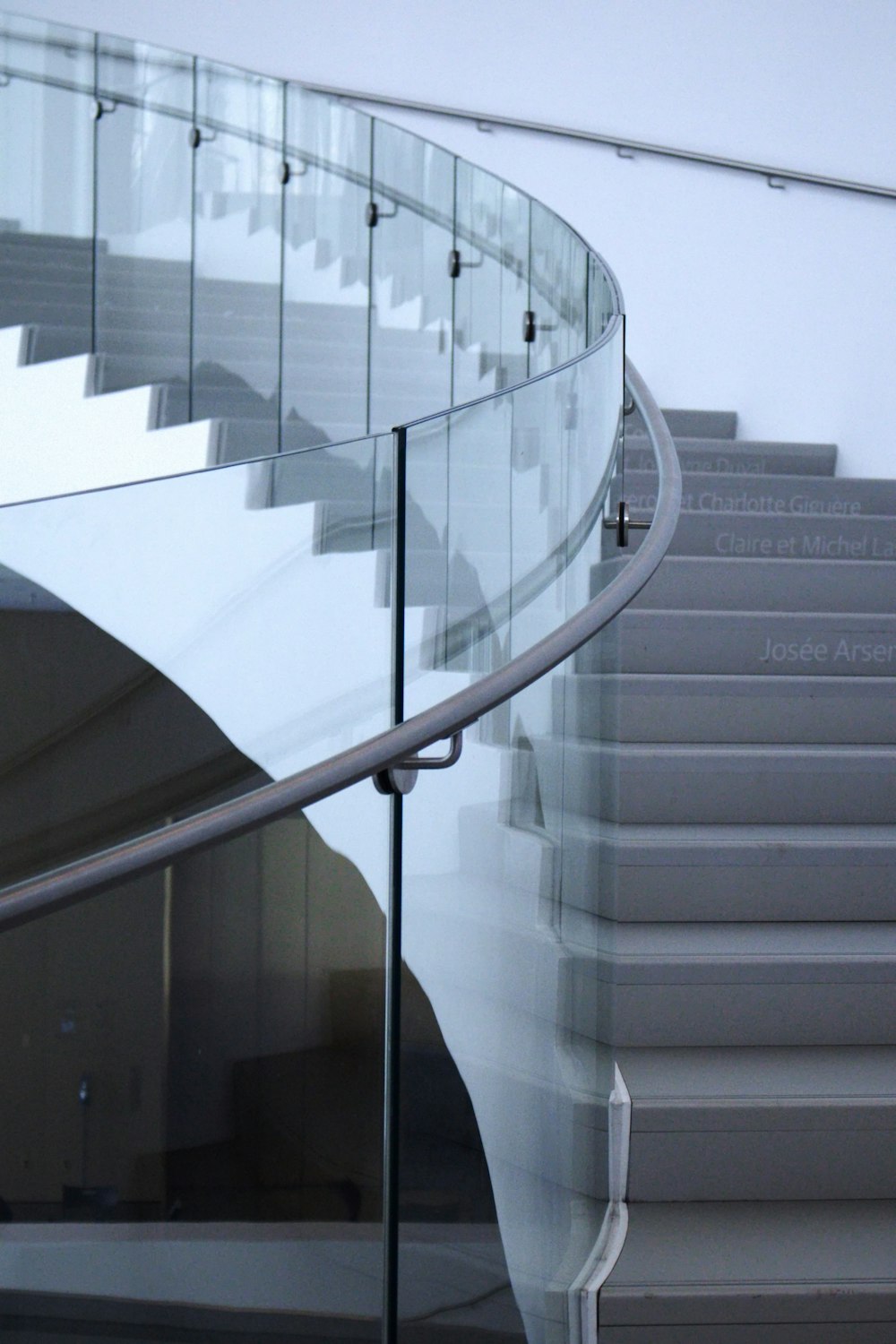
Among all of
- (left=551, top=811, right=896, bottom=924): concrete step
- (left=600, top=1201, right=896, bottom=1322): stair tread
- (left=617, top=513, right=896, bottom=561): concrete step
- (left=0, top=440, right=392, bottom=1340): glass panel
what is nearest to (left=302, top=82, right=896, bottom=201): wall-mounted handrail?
(left=617, top=513, right=896, bottom=561): concrete step

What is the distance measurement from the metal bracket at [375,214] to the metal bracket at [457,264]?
1.02 ft

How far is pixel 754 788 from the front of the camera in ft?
8.77

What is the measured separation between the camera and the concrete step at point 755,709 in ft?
9.37

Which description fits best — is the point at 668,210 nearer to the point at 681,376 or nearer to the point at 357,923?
the point at 681,376

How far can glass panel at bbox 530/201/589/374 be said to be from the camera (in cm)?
338

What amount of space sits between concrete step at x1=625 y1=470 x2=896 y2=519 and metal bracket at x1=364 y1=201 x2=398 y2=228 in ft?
4.68

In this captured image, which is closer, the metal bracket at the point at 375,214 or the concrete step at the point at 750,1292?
the concrete step at the point at 750,1292

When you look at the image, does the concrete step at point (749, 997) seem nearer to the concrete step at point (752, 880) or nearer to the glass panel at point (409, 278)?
the concrete step at point (752, 880)

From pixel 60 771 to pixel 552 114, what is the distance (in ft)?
18.5

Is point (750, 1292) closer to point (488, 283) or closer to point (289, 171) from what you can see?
point (488, 283)

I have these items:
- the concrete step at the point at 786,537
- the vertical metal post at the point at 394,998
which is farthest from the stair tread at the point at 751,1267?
the concrete step at the point at 786,537

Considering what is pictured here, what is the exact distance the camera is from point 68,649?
124 cm

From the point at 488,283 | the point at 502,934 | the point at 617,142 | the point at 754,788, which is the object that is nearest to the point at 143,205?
the point at 488,283

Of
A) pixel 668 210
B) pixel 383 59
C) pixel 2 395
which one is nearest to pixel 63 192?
pixel 2 395
